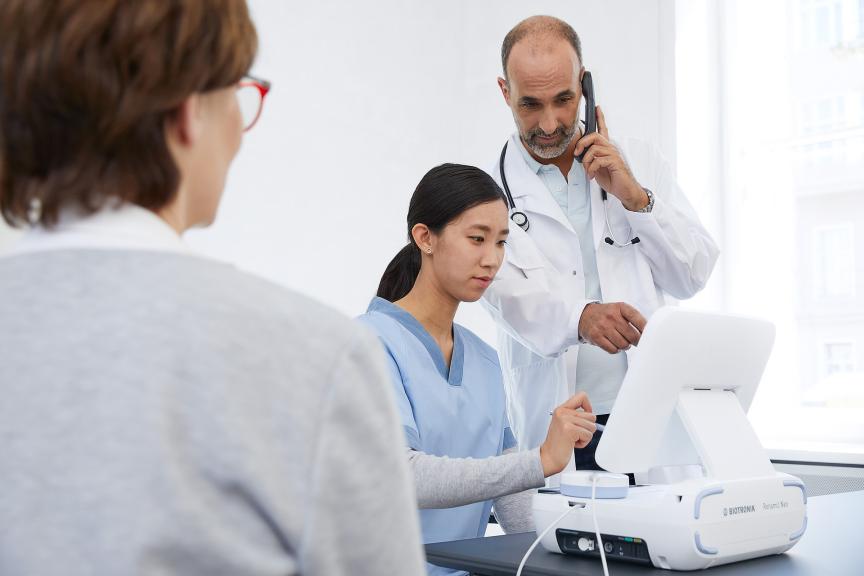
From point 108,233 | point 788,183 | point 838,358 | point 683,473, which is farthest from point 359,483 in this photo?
point 788,183

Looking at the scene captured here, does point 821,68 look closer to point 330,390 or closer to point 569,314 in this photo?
point 569,314

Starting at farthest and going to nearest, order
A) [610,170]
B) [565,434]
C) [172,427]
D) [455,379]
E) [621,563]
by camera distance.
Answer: [610,170]
[455,379]
[565,434]
[621,563]
[172,427]

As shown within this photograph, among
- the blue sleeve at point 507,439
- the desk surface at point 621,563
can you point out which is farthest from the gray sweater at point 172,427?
the blue sleeve at point 507,439

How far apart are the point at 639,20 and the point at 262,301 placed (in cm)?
310

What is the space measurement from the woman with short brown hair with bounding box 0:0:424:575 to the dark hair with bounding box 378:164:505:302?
1.17 meters

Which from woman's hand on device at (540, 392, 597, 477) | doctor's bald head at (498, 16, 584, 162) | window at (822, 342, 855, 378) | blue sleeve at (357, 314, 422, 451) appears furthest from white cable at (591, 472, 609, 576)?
window at (822, 342, 855, 378)

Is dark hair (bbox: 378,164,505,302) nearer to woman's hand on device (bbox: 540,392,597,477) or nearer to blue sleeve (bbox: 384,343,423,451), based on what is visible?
blue sleeve (bbox: 384,343,423,451)

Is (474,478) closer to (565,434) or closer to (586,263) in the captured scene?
(565,434)

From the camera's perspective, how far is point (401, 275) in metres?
1.87

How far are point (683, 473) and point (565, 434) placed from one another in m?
0.18

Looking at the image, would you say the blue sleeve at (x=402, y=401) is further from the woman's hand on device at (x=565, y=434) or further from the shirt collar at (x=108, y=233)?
the shirt collar at (x=108, y=233)

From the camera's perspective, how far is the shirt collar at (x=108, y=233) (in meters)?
0.59

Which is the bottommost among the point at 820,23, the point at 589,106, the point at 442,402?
the point at 442,402

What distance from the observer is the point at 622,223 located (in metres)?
2.06
